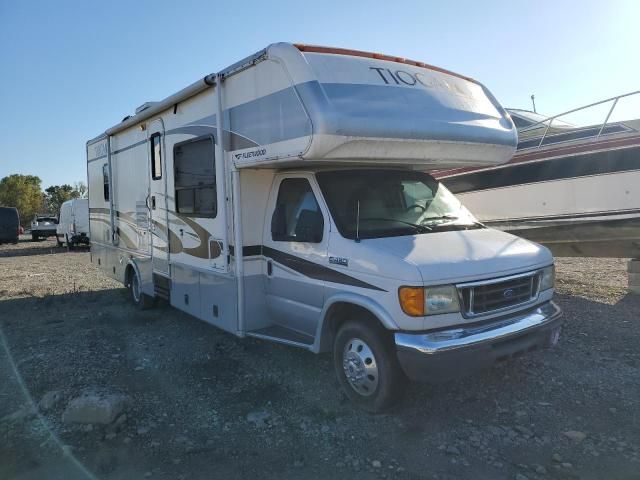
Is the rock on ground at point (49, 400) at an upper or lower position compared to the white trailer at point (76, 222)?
lower

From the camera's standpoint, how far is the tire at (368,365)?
4031mm

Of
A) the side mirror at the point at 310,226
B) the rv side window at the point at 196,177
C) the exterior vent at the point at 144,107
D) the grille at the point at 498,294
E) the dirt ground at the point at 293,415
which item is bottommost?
the dirt ground at the point at 293,415

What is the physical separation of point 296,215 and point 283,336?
116 cm

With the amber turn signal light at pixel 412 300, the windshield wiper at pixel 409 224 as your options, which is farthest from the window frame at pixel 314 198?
the amber turn signal light at pixel 412 300

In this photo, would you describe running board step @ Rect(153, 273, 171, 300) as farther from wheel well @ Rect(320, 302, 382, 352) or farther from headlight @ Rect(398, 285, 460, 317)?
headlight @ Rect(398, 285, 460, 317)

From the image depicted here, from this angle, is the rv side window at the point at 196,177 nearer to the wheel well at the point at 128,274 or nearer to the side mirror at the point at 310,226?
the side mirror at the point at 310,226

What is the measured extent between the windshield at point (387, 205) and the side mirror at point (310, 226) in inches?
6.7

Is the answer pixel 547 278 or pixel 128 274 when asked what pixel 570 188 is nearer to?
pixel 547 278

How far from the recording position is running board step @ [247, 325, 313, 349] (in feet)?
15.6

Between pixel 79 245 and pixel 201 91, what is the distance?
20342 mm

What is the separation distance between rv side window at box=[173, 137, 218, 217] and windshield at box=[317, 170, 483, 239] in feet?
4.67

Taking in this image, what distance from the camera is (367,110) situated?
4.25 metres

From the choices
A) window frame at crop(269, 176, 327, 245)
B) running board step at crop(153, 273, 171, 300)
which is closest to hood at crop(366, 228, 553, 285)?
window frame at crop(269, 176, 327, 245)

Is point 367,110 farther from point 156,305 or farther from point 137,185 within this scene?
point 156,305
